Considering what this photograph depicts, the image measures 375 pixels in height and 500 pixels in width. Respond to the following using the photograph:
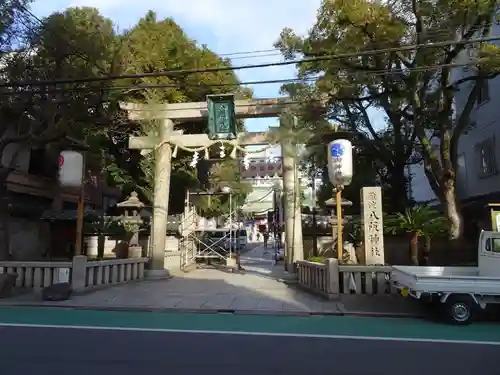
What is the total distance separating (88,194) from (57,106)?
10.0 meters

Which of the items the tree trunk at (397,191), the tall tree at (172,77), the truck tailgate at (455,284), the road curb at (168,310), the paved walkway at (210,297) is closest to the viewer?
the truck tailgate at (455,284)

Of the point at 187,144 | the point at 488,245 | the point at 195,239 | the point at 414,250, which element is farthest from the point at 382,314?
the point at 195,239

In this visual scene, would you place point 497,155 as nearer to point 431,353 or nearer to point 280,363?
point 431,353

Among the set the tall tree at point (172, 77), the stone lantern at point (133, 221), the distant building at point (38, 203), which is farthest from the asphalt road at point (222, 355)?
the distant building at point (38, 203)

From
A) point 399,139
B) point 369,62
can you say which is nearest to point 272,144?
point 369,62

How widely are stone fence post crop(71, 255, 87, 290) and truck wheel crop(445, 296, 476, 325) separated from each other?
30.2ft

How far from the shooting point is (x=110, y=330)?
8227mm

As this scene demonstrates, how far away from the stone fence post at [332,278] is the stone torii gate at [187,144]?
12.7ft

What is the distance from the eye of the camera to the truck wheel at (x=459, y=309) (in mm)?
8859

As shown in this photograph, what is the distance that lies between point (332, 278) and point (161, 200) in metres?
7.68

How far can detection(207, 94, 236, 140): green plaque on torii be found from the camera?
15.8 metres

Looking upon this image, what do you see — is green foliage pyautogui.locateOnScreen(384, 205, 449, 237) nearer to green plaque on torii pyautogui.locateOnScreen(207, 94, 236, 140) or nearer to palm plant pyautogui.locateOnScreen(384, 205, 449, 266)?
palm plant pyautogui.locateOnScreen(384, 205, 449, 266)

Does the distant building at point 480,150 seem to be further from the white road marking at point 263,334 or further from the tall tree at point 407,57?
the white road marking at point 263,334

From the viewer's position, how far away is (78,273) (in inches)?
491
